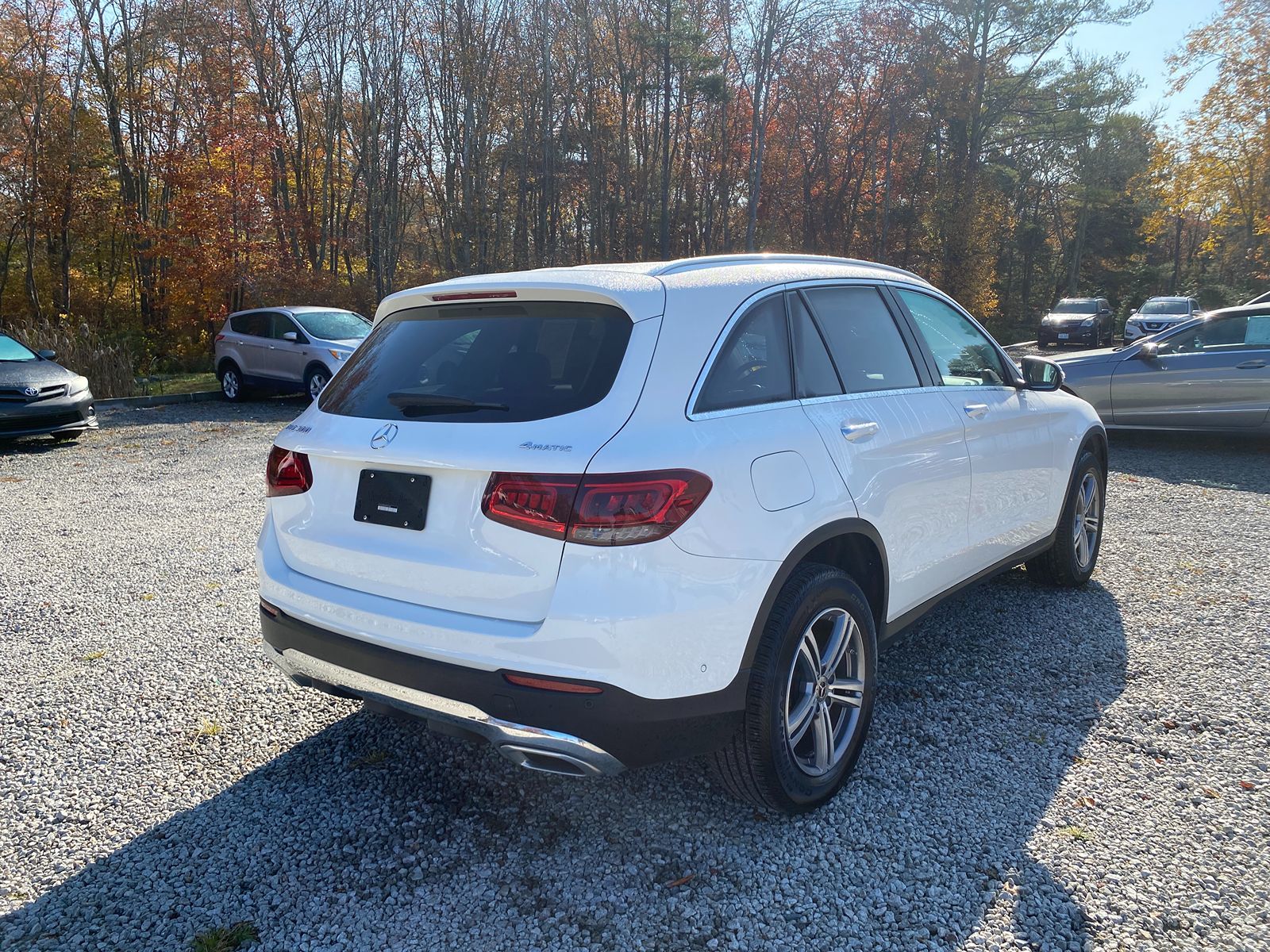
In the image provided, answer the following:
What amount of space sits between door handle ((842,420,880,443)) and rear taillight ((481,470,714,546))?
0.87 meters

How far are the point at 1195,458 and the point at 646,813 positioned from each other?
9397 mm

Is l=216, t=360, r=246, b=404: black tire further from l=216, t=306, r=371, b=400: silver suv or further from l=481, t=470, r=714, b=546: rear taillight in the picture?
l=481, t=470, r=714, b=546: rear taillight

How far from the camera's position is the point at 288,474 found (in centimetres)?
309

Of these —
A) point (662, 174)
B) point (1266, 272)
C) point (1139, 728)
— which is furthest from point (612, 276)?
point (1266, 272)

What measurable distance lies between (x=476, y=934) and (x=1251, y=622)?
4.44 m

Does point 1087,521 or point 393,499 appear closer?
point 393,499

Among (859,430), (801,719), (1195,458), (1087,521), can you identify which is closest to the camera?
(801,719)

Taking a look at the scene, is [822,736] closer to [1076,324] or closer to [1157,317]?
[1076,324]

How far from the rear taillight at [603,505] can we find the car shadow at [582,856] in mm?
1099

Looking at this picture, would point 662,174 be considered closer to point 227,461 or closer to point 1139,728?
point 227,461

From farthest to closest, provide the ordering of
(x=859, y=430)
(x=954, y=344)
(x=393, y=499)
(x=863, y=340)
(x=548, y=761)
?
(x=954, y=344) < (x=863, y=340) < (x=859, y=430) < (x=393, y=499) < (x=548, y=761)

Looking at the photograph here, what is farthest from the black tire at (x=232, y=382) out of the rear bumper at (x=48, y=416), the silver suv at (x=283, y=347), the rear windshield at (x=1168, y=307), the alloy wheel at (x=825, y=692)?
the rear windshield at (x=1168, y=307)

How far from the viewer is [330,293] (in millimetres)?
23203

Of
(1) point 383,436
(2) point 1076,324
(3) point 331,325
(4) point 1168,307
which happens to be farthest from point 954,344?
(4) point 1168,307
